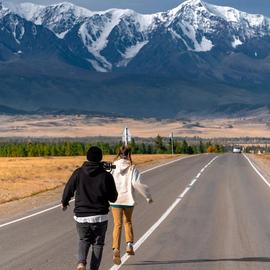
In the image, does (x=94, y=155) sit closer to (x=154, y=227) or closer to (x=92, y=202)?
(x=92, y=202)

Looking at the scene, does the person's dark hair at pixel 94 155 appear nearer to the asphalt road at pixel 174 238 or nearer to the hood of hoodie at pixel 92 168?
the hood of hoodie at pixel 92 168

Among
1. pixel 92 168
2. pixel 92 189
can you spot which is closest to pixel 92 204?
pixel 92 189

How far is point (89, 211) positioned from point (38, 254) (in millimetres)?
3499

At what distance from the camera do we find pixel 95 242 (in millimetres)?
11570

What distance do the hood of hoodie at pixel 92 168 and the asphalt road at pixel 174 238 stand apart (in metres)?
2.17

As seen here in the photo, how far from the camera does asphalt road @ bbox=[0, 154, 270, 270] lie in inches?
541

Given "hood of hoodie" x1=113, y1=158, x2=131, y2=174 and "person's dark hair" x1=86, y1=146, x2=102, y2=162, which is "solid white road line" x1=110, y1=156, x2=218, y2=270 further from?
"person's dark hair" x1=86, y1=146, x2=102, y2=162

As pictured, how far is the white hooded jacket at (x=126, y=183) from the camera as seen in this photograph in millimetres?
13898

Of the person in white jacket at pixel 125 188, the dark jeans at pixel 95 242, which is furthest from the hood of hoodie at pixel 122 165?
the dark jeans at pixel 95 242

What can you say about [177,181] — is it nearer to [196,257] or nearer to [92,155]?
A: [196,257]

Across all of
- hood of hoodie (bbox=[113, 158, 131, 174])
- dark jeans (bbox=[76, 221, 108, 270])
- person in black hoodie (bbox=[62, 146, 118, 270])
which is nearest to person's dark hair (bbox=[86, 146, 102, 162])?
person in black hoodie (bbox=[62, 146, 118, 270])

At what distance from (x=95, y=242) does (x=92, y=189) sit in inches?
29.0

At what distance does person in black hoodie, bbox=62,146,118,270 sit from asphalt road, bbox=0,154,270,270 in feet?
5.52

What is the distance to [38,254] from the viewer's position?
1464 centimetres
